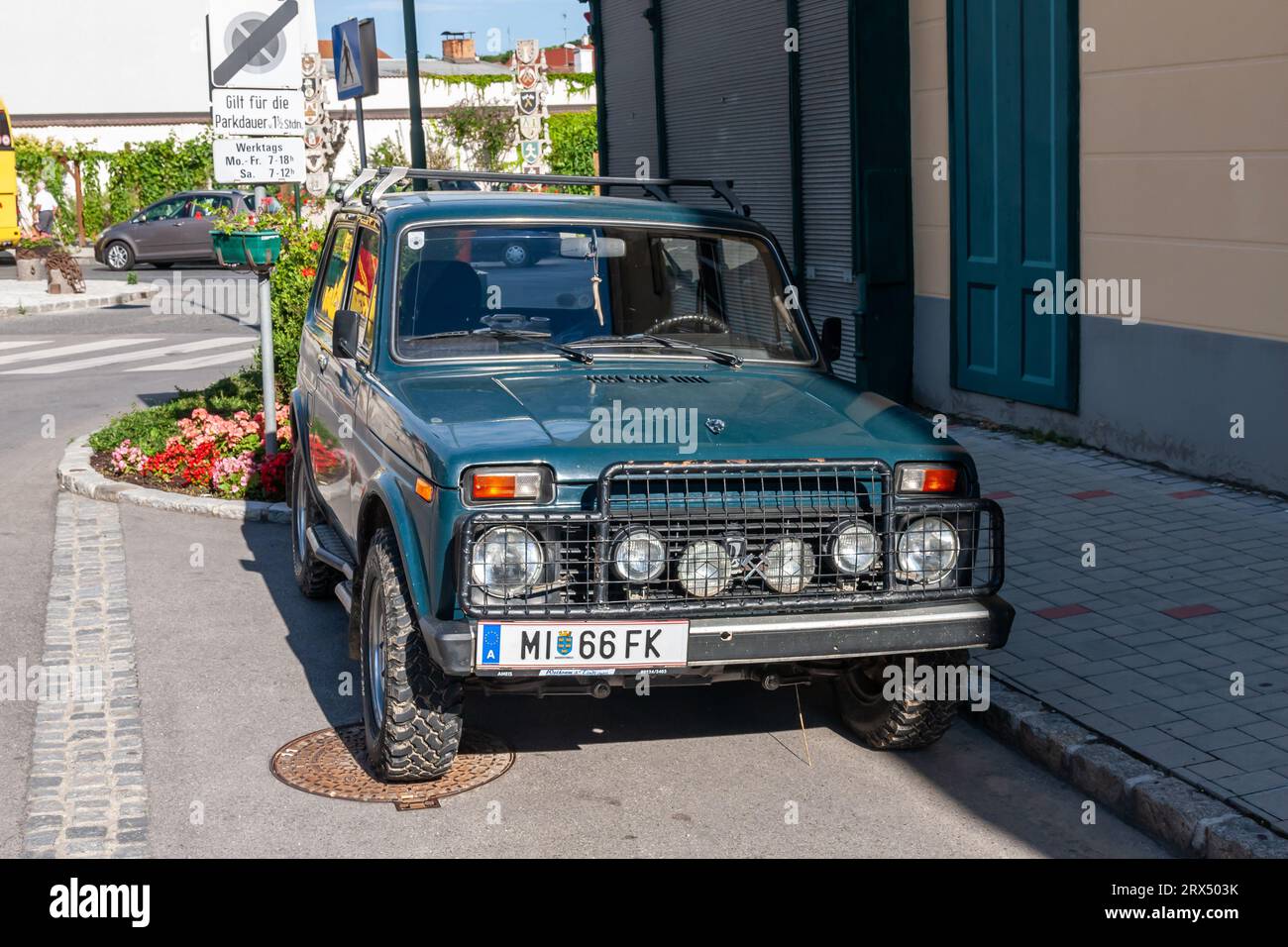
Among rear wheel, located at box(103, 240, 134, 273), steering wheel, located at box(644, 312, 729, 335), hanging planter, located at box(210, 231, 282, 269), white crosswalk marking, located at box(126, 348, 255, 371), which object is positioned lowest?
white crosswalk marking, located at box(126, 348, 255, 371)

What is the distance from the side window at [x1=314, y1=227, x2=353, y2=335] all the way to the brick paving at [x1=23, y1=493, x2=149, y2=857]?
5.85 ft

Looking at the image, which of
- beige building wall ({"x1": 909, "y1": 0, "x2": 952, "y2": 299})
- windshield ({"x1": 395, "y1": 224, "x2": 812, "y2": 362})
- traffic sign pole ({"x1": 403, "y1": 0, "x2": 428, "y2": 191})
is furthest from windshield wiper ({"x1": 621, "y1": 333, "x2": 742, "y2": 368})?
traffic sign pole ({"x1": 403, "y1": 0, "x2": 428, "y2": 191})

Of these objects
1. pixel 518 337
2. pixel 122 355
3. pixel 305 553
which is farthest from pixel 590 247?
pixel 122 355

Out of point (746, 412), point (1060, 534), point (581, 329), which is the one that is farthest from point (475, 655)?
point (1060, 534)

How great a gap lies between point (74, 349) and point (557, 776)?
1630cm

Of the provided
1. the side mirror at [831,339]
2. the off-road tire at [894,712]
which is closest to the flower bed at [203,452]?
the side mirror at [831,339]

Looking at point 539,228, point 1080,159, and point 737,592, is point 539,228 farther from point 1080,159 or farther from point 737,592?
point 1080,159

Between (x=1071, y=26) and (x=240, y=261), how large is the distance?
573 cm

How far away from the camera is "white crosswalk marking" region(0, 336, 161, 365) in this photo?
747 inches

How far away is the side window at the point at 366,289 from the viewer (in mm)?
6094

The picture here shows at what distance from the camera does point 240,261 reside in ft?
34.3

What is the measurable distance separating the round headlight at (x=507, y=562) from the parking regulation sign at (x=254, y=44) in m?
7.04

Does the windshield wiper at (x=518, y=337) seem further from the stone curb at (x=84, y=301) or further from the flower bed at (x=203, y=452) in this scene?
the stone curb at (x=84, y=301)

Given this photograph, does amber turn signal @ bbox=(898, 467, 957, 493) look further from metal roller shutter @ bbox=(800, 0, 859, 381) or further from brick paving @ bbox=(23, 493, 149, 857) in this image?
metal roller shutter @ bbox=(800, 0, 859, 381)
